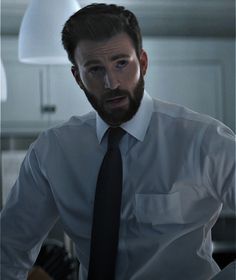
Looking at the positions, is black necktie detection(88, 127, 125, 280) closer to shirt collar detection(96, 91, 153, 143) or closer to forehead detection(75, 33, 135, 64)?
shirt collar detection(96, 91, 153, 143)

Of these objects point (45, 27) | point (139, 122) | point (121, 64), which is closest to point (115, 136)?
point (139, 122)

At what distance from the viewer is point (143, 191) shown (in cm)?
128

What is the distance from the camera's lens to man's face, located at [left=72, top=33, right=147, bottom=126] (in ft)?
4.00

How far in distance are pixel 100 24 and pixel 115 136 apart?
0.75 feet

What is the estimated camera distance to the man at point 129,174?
1225mm

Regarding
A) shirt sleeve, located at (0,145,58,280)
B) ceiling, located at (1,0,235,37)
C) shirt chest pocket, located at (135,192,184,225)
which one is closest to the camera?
shirt chest pocket, located at (135,192,184,225)

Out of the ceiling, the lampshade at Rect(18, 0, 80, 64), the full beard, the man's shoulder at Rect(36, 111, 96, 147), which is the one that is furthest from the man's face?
the ceiling

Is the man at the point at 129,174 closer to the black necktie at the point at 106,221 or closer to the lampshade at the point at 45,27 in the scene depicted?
the black necktie at the point at 106,221

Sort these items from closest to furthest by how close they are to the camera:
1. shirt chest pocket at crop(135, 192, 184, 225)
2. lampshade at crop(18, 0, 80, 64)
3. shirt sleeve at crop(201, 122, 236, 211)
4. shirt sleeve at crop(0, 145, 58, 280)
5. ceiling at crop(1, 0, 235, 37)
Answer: shirt sleeve at crop(201, 122, 236, 211)
shirt chest pocket at crop(135, 192, 184, 225)
shirt sleeve at crop(0, 145, 58, 280)
lampshade at crop(18, 0, 80, 64)
ceiling at crop(1, 0, 235, 37)

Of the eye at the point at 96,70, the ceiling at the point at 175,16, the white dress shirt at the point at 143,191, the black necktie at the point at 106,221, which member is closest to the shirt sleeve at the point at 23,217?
the white dress shirt at the point at 143,191

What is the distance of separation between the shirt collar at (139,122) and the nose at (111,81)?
0.10 metres

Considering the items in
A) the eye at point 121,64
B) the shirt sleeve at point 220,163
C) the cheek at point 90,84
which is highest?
the eye at point 121,64

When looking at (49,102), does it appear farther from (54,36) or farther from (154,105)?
(154,105)

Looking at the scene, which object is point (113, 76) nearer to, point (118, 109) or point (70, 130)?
point (118, 109)
